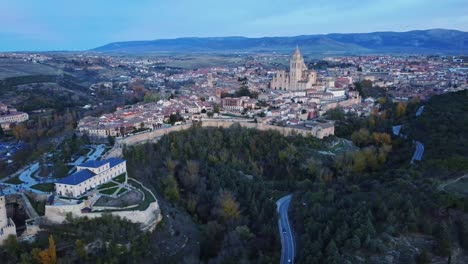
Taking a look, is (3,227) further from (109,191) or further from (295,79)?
(295,79)

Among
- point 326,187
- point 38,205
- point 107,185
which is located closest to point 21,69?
point 107,185

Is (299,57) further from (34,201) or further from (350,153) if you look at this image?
(34,201)

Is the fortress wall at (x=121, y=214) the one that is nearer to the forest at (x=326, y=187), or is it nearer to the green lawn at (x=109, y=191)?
the forest at (x=326, y=187)

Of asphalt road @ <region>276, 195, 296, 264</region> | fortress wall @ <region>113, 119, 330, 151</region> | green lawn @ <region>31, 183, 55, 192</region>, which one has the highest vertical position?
fortress wall @ <region>113, 119, 330, 151</region>

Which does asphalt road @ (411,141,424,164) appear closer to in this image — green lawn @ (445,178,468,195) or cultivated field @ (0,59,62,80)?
green lawn @ (445,178,468,195)

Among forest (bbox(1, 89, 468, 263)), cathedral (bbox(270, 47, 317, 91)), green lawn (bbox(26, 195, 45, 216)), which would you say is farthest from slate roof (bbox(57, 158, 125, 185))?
cathedral (bbox(270, 47, 317, 91))

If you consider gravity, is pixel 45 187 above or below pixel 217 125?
below

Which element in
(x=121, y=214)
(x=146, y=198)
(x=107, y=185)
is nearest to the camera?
(x=121, y=214)
